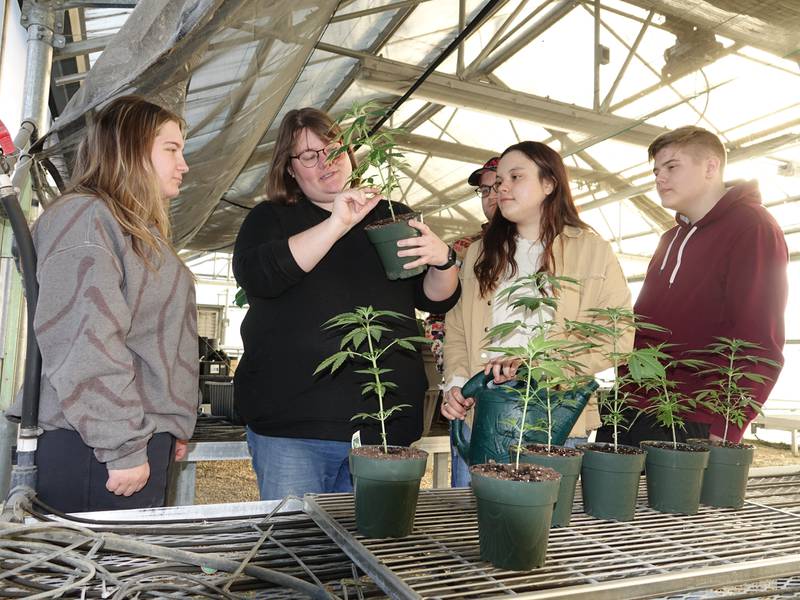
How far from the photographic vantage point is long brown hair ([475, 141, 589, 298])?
147 cm

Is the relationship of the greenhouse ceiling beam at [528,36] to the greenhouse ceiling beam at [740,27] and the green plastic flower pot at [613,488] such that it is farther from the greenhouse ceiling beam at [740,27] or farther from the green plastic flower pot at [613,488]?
the green plastic flower pot at [613,488]

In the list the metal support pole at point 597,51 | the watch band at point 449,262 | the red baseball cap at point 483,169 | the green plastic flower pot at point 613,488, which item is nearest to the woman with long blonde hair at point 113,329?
the watch band at point 449,262

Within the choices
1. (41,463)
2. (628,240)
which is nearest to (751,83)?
(41,463)

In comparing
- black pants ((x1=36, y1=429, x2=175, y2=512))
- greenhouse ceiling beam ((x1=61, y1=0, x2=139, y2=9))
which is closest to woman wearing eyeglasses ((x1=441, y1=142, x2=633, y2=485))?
black pants ((x1=36, y1=429, x2=175, y2=512))

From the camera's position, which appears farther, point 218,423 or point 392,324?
point 218,423

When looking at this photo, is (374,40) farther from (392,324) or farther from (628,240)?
(628,240)

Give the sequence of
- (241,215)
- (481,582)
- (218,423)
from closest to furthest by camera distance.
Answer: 1. (481,582)
2. (218,423)
3. (241,215)

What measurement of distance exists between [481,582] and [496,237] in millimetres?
1081

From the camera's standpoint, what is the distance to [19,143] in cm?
167

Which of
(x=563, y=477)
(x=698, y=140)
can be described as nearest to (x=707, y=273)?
(x=698, y=140)

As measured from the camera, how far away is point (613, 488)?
2.73 feet

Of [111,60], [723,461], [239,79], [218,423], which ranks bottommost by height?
[218,423]

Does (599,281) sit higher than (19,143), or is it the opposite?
(19,143)

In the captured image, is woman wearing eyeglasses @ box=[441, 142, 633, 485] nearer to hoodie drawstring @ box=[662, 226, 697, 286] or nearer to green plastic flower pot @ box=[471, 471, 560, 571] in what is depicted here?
hoodie drawstring @ box=[662, 226, 697, 286]
